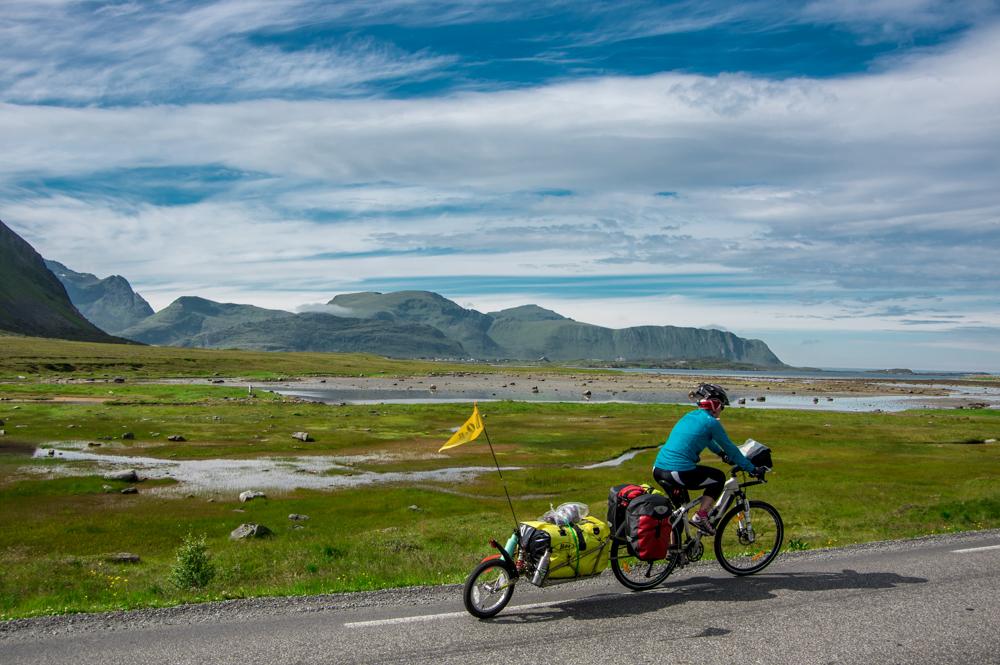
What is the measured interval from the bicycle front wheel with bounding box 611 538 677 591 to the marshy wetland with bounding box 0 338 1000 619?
3993mm

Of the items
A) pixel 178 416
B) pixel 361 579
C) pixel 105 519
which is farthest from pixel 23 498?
pixel 178 416

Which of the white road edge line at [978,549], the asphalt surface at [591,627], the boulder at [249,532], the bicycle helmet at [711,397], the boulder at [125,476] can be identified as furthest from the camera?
the boulder at [125,476]

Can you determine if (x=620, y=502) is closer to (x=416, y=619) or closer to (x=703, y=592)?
(x=703, y=592)

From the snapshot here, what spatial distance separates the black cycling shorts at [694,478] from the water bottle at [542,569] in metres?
2.56

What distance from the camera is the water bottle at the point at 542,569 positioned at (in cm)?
1095

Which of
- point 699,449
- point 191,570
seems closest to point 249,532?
point 191,570

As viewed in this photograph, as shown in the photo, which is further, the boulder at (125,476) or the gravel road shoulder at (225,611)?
the boulder at (125,476)

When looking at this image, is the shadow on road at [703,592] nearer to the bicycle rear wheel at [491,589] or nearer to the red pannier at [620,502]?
the bicycle rear wheel at [491,589]

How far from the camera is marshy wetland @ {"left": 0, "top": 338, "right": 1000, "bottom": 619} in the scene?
19672mm

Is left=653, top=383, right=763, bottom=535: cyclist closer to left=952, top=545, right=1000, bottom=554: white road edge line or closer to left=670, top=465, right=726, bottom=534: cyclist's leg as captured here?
left=670, top=465, right=726, bottom=534: cyclist's leg

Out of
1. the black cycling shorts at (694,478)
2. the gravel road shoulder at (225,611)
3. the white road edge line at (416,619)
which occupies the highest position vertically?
the black cycling shorts at (694,478)

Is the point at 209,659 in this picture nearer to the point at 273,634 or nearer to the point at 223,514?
the point at 273,634

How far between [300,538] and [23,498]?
17.8m

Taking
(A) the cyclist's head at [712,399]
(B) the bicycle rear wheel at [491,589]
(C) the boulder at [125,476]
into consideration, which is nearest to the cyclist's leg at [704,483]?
(A) the cyclist's head at [712,399]
